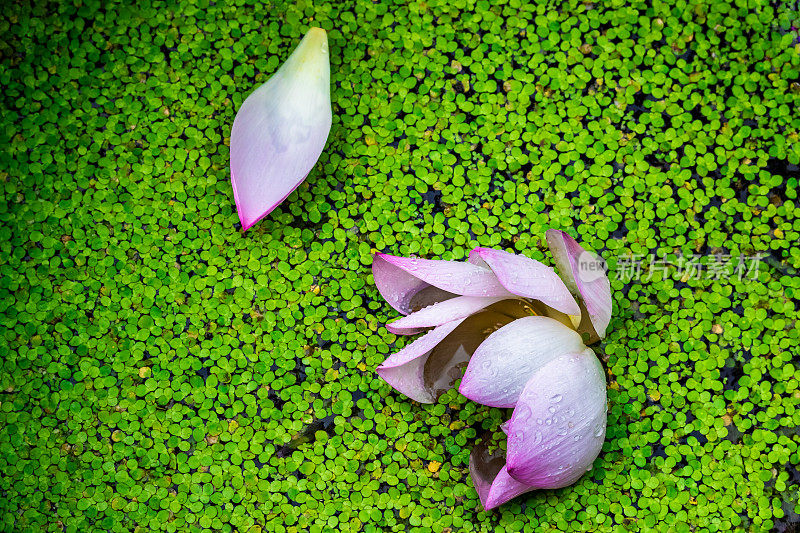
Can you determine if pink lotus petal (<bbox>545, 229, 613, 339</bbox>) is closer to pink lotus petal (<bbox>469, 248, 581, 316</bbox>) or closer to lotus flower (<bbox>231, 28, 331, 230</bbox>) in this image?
pink lotus petal (<bbox>469, 248, 581, 316</bbox>)

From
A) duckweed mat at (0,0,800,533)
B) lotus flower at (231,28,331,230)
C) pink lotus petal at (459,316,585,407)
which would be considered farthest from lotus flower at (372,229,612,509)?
lotus flower at (231,28,331,230)

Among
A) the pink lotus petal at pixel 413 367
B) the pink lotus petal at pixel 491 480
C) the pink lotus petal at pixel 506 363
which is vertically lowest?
the pink lotus petal at pixel 491 480

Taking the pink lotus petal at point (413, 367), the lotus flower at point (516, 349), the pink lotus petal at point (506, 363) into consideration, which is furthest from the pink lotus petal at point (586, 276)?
the pink lotus petal at point (413, 367)

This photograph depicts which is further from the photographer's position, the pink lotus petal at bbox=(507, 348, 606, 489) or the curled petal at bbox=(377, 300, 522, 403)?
the curled petal at bbox=(377, 300, 522, 403)

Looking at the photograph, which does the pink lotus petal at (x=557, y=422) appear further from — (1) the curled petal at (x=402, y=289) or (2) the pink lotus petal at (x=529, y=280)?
(1) the curled petal at (x=402, y=289)

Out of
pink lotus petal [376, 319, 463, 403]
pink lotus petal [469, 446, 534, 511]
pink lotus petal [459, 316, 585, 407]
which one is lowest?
pink lotus petal [469, 446, 534, 511]

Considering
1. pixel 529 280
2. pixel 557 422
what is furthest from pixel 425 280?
pixel 557 422
